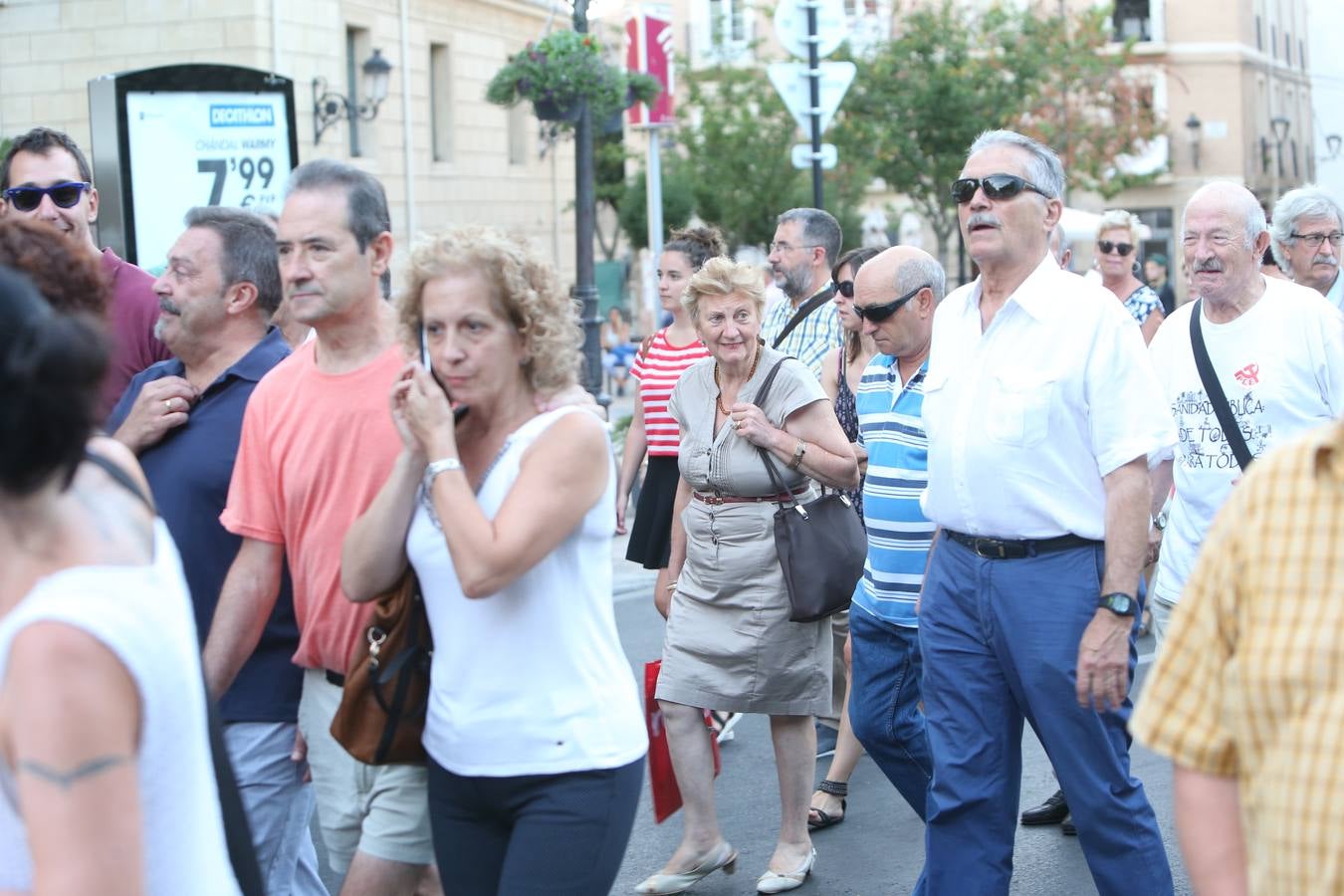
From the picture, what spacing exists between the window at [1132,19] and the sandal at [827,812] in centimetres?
5013

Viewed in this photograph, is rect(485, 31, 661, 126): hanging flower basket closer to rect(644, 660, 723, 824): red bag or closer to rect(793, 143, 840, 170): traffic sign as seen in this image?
rect(793, 143, 840, 170): traffic sign

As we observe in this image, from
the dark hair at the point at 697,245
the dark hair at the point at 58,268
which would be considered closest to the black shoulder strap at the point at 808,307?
the dark hair at the point at 697,245

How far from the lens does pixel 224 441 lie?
3904mm

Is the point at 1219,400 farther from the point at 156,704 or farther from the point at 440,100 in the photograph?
the point at 440,100

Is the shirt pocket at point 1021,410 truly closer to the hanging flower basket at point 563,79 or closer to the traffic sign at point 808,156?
the traffic sign at point 808,156

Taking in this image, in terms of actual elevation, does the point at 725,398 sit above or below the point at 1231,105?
below

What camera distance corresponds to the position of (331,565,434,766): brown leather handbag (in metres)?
3.29

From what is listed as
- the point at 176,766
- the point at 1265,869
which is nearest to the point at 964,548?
the point at 1265,869

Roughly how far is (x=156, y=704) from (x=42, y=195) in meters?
3.77

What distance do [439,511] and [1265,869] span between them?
5.21ft

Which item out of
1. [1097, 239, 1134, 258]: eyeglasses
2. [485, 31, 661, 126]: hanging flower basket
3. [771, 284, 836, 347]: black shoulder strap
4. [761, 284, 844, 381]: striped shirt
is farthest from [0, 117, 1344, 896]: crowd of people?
[485, 31, 661, 126]: hanging flower basket

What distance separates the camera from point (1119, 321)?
4.18 m

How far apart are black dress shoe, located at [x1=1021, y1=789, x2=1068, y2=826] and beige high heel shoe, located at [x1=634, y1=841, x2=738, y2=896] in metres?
1.20

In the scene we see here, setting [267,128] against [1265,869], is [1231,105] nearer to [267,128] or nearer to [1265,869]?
[267,128]
